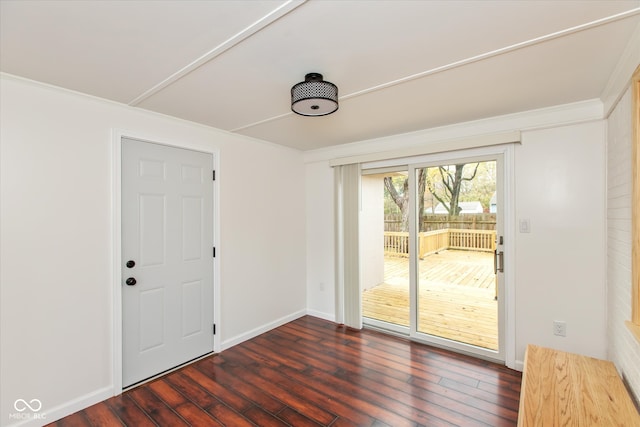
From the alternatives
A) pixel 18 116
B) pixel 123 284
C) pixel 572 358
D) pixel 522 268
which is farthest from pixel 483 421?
pixel 18 116

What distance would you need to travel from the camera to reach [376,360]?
3.00 metres

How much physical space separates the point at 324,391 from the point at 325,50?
8.33 feet

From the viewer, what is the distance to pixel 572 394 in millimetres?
1723

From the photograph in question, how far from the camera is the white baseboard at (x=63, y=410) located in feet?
6.69

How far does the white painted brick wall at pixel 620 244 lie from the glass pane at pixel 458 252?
0.87m

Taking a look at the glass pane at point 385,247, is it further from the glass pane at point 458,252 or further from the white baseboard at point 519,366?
the white baseboard at point 519,366

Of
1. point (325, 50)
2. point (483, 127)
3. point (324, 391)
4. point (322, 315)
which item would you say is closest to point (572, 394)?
point (324, 391)

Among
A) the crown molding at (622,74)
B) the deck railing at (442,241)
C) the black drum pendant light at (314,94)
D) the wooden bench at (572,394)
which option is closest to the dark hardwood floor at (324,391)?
the wooden bench at (572,394)

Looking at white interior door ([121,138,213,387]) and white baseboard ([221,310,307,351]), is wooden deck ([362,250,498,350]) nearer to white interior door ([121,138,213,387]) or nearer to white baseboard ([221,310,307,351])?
white baseboard ([221,310,307,351])

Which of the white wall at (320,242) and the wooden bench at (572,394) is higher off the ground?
the white wall at (320,242)

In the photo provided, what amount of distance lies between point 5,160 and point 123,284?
1.18 meters

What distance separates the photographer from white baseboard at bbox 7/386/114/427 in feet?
6.69

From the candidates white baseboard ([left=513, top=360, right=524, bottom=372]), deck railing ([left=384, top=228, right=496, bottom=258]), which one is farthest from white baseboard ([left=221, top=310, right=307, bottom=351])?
white baseboard ([left=513, top=360, right=524, bottom=372])

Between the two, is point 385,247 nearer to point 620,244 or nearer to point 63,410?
point 620,244
